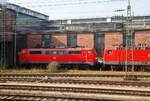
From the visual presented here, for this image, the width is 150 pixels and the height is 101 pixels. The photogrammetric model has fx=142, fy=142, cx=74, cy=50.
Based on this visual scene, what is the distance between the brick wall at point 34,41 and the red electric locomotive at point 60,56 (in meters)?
11.2

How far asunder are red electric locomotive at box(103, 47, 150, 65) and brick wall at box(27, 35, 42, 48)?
21.2 metres

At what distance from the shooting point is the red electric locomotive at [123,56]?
1966 cm

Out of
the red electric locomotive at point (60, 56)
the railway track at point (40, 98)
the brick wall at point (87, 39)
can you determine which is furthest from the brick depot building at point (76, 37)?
the railway track at point (40, 98)

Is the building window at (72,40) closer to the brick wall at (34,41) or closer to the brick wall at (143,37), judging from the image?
the brick wall at (34,41)

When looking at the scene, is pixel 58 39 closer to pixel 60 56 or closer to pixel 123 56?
pixel 60 56

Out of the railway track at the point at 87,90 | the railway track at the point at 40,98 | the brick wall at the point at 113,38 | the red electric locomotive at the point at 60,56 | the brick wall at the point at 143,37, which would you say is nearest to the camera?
the railway track at the point at 40,98

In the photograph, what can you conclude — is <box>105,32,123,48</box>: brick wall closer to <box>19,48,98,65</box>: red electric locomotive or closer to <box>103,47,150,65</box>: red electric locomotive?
<box>103,47,150,65</box>: red electric locomotive

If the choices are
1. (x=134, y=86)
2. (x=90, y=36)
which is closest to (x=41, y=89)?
(x=134, y=86)

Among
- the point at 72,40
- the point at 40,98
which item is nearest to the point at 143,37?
the point at 72,40

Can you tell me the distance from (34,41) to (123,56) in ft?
79.4

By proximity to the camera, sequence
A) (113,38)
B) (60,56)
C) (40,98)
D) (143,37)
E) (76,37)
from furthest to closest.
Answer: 1. (76,37)
2. (113,38)
3. (143,37)
4. (60,56)
5. (40,98)

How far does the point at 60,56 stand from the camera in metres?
22.9

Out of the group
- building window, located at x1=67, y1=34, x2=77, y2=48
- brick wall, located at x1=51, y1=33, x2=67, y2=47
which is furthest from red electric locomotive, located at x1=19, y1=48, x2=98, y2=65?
building window, located at x1=67, y1=34, x2=77, y2=48

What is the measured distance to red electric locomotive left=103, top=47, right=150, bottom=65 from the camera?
19656 mm
